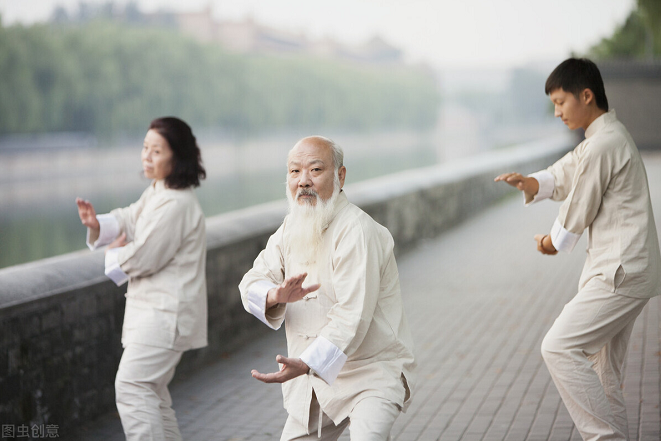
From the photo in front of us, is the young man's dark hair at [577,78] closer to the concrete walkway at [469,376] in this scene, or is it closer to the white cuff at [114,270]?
the concrete walkway at [469,376]

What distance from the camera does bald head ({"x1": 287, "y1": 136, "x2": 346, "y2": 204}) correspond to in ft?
9.46

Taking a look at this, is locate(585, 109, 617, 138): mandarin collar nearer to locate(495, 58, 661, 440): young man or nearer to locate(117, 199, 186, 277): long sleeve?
locate(495, 58, 661, 440): young man

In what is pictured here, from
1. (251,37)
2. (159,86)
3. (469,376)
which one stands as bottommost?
(469,376)

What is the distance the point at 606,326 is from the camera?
11.9 ft

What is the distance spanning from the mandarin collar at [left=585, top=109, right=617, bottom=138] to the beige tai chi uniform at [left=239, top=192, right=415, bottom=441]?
52.2 inches

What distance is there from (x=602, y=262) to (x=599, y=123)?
63 centimetres

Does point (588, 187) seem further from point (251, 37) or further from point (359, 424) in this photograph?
point (251, 37)

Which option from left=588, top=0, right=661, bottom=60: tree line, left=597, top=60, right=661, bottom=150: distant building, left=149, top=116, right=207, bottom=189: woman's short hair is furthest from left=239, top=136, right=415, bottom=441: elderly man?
left=588, top=0, right=661, bottom=60: tree line

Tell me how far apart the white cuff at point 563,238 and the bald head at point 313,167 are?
1310 mm

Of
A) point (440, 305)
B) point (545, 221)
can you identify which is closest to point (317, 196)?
point (440, 305)

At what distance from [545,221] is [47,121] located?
178 ft

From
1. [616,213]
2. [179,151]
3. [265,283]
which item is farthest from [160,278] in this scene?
[616,213]

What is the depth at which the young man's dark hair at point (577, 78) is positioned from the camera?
3.70 metres

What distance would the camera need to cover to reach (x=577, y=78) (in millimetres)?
3697
